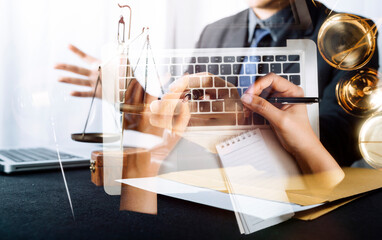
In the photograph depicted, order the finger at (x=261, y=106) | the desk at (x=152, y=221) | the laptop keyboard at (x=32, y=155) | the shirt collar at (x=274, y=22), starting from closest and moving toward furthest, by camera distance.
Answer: the desk at (x=152, y=221) → the finger at (x=261, y=106) → the shirt collar at (x=274, y=22) → the laptop keyboard at (x=32, y=155)

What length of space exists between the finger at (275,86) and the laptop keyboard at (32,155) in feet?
1.77

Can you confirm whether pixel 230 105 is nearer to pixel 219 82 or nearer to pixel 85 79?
pixel 219 82

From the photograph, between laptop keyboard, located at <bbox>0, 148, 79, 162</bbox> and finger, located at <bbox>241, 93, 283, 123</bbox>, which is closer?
finger, located at <bbox>241, 93, 283, 123</bbox>

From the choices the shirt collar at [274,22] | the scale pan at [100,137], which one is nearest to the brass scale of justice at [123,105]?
the scale pan at [100,137]

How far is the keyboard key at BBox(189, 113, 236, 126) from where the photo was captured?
43cm

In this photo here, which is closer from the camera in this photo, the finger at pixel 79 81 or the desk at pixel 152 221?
the desk at pixel 152 221

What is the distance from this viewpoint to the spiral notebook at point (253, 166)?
0.39m

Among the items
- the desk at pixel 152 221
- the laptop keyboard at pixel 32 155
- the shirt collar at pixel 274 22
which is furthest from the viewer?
the laptop keyboard at pixel 32 155

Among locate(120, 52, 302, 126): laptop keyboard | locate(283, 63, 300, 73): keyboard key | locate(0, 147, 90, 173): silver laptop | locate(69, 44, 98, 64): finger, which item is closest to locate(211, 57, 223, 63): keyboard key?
locate(120, 52, 302, 126): laptop keyboard

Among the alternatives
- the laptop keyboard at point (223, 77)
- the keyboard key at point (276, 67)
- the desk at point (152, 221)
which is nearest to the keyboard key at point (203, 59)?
the laptop keyboard at point (223, 77)

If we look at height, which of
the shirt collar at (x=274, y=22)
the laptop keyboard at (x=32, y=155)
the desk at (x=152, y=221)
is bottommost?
the laptop keyboard at (x=32, y=155)

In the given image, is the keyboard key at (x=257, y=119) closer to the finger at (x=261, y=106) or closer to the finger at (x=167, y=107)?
the finger at (x=261, y=106)

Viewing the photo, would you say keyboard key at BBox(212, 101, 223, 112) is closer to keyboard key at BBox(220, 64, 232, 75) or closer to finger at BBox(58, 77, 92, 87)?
keyboard key at BBox(220, 64, 232, 75)

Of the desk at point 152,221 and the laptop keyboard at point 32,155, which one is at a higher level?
the desk at point 152,221
